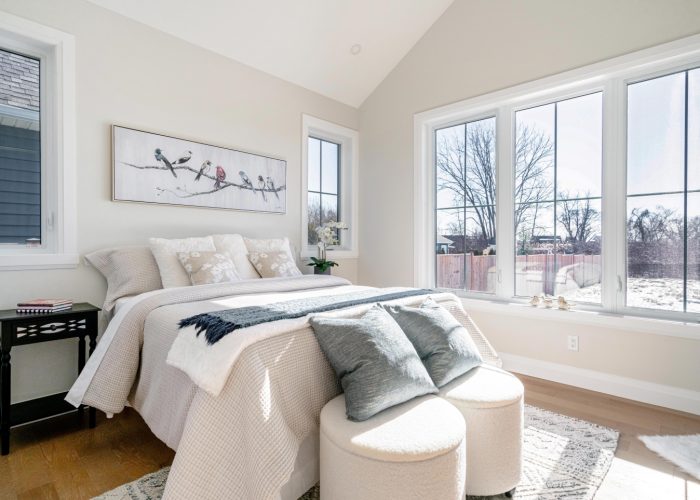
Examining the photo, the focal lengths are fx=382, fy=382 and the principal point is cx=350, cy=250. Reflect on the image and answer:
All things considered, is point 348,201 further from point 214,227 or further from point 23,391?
point 23,391

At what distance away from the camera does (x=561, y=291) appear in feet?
10.1

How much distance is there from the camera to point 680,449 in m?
1.94

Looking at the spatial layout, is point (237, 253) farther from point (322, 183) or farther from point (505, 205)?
point (505, 205)

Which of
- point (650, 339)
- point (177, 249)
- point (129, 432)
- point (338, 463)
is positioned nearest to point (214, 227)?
point (177, 249)

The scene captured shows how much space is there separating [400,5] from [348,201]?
197cm

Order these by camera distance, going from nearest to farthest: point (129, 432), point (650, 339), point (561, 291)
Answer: point (129, 432)
point (650, 339)
point (561, 291)

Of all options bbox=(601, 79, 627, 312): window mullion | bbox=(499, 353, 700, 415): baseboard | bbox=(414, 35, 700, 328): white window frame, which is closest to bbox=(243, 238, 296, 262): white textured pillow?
A: bbox=(414, 35, 700, 328): white window frame

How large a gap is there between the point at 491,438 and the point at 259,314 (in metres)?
1.06

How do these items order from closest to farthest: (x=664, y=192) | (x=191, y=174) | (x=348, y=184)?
(x=664, y=192) → (x=191, y=174) → (x=348, y=184)

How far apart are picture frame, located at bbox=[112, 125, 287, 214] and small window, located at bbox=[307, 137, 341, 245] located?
0.46 meters

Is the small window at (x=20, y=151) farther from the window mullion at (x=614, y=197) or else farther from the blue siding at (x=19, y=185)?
the window mullion at (x=614, y=197)

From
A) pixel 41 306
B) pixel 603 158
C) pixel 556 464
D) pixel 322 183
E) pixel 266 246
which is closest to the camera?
pixel 556 464

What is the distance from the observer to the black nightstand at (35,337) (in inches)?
76.0

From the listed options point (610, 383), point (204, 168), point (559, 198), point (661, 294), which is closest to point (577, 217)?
point (559, 198)
